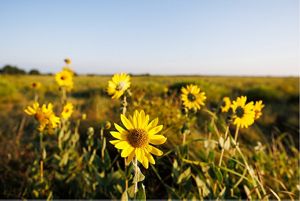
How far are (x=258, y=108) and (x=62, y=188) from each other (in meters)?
1.39

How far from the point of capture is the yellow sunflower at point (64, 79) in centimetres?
278

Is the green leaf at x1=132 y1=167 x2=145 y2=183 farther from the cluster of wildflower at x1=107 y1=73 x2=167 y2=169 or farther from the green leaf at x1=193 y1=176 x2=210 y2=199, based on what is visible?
the green leaf at x1=193 y1=176 x2=210 y2=199

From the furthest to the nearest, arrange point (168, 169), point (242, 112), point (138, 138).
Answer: point (168, 169) → point (242, 112) → point (138, 138)

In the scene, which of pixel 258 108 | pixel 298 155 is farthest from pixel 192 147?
pixel 258 108

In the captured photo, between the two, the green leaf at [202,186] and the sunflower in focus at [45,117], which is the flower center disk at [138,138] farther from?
the sunflower in focus at [45,117]

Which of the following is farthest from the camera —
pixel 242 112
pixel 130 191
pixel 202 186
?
pixel 202 186

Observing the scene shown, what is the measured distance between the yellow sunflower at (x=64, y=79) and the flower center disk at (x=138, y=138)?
6.26 feet

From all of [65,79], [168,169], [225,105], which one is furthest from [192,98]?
[65,79]

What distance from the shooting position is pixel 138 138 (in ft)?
3.22

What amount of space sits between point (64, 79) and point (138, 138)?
6.57 feet

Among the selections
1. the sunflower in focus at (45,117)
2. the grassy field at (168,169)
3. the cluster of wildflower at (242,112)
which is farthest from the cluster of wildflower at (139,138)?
the sunflower in focus at (45,117)

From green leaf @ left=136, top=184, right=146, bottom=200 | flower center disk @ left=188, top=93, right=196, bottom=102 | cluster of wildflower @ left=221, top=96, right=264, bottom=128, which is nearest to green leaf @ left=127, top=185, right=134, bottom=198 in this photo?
green leaf @ left=136, top=184, right=146, bottom=200

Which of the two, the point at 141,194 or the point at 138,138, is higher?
the point at 138,138

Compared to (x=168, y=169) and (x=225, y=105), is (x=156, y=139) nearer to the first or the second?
(x=225, y=105)
